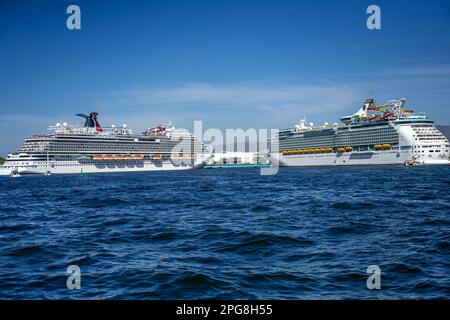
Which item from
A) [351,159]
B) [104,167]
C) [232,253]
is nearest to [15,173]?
[104,167]

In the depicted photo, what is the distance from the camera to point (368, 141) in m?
87.8

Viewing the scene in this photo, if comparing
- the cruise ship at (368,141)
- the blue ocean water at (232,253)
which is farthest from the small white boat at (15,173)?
the blue ocean water at (232,253)

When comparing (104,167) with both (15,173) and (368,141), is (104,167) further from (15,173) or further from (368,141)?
(368,141)

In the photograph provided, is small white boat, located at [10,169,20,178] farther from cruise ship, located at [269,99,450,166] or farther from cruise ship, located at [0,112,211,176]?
cruise ship, located at [269,99,450,166]

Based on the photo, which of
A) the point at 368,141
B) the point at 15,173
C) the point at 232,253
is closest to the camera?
the point at 232,253

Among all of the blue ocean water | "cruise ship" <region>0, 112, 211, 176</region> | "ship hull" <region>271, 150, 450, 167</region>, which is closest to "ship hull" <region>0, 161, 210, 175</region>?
"cruise ship" <region>0, 112, 211, 176</region>

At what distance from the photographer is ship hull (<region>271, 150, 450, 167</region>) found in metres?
78.8

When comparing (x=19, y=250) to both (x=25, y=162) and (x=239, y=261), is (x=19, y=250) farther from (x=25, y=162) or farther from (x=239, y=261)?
(x=25, y=162)

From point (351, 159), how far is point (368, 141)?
5.28 metres

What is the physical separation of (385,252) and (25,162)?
85753 millimetres

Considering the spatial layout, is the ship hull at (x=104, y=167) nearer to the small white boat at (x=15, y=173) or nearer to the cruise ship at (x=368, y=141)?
the small white boat at (x=15, y=173)

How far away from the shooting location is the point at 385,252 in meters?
9.05

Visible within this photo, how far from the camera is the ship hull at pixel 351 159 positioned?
78.8 metres
